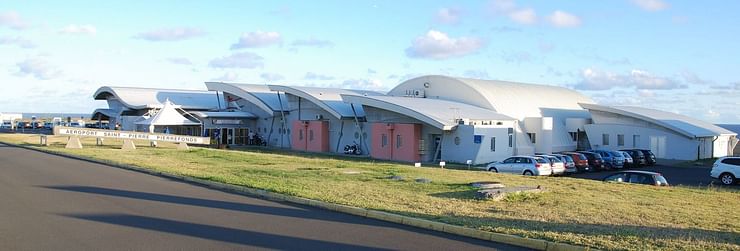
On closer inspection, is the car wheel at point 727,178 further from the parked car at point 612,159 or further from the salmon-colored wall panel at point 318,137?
the salmon-colored wall panel at point 318,137

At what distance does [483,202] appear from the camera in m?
14.2

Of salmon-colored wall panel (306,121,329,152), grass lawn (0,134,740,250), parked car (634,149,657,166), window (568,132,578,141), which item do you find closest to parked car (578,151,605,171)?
parked car (634,149,657,166)

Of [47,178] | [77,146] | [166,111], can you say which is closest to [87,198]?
[47,178]

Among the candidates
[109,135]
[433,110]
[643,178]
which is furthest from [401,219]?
[109,135]

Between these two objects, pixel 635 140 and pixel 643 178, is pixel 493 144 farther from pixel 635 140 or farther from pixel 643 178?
pixel 643 178

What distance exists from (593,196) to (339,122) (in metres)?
31.8

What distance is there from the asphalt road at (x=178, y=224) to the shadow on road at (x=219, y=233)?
0.6 inches

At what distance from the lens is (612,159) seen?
118 feet

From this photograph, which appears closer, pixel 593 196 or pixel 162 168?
pixel 593 196

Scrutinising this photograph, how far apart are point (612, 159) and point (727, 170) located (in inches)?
376

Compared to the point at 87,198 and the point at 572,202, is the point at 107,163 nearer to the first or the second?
the point at 87,198

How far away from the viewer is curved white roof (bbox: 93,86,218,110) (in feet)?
217

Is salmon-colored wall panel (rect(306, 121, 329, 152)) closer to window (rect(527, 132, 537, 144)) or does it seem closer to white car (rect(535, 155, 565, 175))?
window (rect(527, 132, 537, 144))

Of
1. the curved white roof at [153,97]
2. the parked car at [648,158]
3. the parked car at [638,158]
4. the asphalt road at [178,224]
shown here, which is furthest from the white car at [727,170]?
the curved white roof at [153,97]
